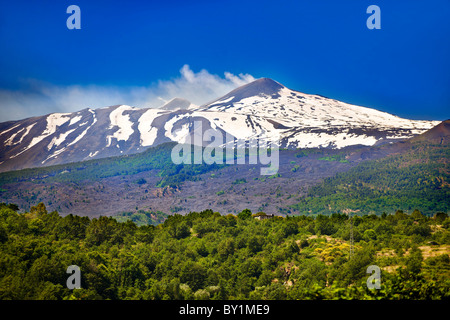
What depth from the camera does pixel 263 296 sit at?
66.9m

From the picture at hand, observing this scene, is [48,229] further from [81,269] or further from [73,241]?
[81,269]

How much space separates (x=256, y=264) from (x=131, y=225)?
34.4 m

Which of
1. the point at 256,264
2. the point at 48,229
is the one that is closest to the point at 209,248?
the point at 256,264

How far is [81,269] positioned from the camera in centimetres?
6231

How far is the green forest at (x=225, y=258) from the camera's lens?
55344mm

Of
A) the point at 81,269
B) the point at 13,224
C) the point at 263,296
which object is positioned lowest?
the point at 263,296

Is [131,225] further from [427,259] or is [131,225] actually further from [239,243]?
[427,259]

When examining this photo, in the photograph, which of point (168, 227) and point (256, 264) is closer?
point (256, 264)

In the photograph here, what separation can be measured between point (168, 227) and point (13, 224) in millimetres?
33627

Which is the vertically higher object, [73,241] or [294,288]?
[73,241]

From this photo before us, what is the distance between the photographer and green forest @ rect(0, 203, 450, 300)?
55.3m

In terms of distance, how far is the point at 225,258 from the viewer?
84.4 metres
